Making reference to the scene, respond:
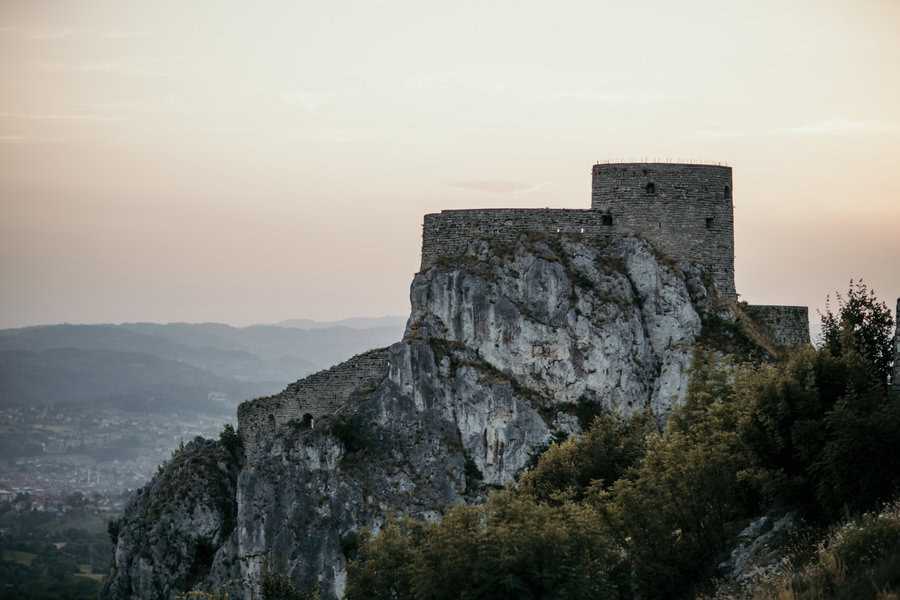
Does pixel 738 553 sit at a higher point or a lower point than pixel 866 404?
lower

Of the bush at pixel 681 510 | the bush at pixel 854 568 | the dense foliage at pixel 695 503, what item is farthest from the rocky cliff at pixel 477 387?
the bush at pixel 854 568

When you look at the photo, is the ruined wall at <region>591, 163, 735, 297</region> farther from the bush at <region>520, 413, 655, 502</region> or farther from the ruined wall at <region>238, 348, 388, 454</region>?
the bush at <region>520, 413, 655, 502</region>

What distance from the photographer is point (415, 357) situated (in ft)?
206

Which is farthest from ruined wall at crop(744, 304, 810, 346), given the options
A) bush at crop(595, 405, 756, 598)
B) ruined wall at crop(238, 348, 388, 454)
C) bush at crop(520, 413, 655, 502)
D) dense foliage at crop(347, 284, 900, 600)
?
bush at crop(595, 405, 756, 598)

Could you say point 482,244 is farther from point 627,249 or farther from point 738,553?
point 738,553

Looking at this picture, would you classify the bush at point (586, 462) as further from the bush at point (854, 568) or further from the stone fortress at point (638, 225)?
the stone fortress at point (638, 225)

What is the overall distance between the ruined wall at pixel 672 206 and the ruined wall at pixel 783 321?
209 centimetres

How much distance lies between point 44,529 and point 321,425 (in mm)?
143147

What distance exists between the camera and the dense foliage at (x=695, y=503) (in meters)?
31.7

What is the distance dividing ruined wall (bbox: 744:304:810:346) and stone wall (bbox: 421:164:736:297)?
176 cm

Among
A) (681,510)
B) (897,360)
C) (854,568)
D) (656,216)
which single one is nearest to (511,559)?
(681,510)

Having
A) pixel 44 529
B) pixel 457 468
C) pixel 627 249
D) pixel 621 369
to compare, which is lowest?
pixel 44 529

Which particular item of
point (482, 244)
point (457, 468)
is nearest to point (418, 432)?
point (457, 468)

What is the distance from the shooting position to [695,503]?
36.2m
